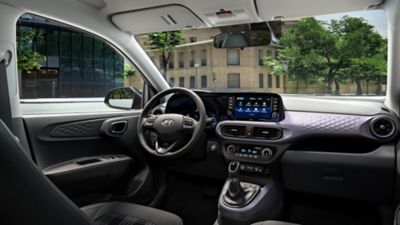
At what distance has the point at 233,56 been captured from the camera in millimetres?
3213

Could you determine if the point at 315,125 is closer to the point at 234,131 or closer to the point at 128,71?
the point at 234,131

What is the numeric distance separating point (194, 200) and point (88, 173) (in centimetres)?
89

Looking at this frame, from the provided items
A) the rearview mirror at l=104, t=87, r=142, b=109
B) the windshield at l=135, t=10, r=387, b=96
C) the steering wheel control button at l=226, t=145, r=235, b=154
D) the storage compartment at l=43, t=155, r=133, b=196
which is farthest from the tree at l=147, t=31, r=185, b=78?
the steering wheel control button at l=226, t=145, r=235, b=154

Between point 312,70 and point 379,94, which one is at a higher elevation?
point 312,70

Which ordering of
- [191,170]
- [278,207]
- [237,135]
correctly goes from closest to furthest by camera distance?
[278,207]
[237,135]
[191,170]

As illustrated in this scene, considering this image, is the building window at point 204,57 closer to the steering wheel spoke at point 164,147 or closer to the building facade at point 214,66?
the building facade at point 214,66

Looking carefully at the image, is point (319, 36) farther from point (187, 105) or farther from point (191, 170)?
point (191, 170)

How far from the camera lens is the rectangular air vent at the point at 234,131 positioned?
269cm

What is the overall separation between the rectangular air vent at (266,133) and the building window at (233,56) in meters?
0.79

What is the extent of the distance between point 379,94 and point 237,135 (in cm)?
103

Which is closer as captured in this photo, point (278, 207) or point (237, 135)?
point (278, 207)

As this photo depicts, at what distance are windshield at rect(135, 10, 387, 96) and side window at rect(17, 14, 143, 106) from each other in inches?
13.5

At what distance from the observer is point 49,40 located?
281cm

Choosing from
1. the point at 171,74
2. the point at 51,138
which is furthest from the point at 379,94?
the point at 51,138
